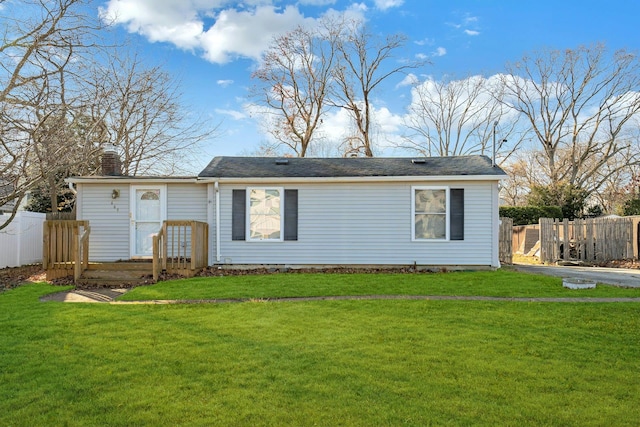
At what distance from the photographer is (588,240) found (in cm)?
1433

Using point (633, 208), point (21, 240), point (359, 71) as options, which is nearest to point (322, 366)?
point (21, 240)

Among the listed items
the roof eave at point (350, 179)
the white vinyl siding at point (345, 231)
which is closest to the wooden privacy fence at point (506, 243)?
the white vinyl siding at point (345, 231)

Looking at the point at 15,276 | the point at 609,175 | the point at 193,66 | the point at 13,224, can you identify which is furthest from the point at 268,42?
the point at 609,175

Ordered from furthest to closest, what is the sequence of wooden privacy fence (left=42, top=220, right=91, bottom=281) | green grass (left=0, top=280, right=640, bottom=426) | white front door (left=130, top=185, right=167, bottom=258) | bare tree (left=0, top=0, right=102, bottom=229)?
white front door (left=130, top=185, right=167, bottom=258) < wooden privacy fence (left=42, top=220, right=91, bottom=281) < bare tree (left=0, top=0, right=102, bottom=229) < green grass (left=0, top=280, right=640, bottom=426)

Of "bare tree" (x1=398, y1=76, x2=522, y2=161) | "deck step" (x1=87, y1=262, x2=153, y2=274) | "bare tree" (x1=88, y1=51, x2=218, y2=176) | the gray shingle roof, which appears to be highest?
"bare tree" (x1=398, y1=76, x2=522, y2=161)

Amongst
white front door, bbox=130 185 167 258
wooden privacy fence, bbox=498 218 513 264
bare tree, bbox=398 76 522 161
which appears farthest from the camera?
bare tree, bbox=398 76 522 161

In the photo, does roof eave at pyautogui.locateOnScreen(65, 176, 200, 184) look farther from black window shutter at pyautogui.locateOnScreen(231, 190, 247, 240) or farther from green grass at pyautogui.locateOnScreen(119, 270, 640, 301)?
green grass at pyautogui.locateOnScreen(119, 270, 640, 301)

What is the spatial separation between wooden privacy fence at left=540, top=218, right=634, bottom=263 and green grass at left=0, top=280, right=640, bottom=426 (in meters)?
9.23

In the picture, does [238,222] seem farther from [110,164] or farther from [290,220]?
[110,164]

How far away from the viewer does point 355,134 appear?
92.3ft

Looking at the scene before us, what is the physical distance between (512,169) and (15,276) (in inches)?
1189

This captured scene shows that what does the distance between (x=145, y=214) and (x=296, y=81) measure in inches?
753

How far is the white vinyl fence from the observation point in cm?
1233

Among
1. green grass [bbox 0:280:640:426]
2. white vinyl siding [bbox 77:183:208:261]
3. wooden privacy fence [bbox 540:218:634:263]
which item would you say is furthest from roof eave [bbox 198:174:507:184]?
wooden privacy fence [bbox 540:218:634:263]
